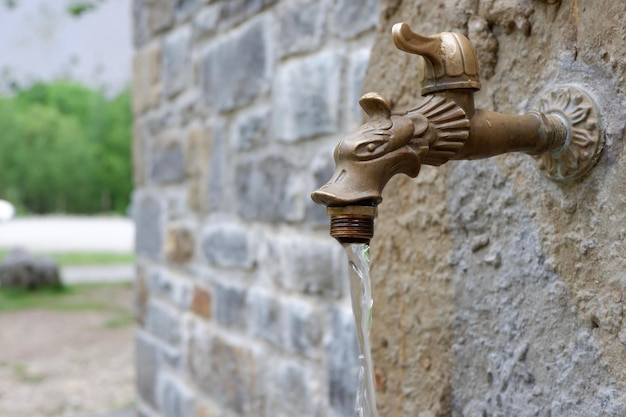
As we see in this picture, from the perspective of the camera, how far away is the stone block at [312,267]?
1.32 metres

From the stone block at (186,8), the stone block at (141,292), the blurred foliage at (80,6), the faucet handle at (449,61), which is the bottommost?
the stone block at (141,292)

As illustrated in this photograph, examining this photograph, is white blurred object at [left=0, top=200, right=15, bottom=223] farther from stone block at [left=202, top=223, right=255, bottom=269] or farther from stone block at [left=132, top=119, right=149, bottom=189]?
stone block at [left=132, top=119, right=149, bottom=189]

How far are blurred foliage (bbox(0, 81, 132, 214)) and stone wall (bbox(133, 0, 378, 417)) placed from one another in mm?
21365

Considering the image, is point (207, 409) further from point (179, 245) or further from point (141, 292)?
point (141, 292)

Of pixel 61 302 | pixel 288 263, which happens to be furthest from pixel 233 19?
pixel 61 302

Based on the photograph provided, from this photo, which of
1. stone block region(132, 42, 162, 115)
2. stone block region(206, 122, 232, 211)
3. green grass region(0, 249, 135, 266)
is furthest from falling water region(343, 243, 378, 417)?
green grass region(0, 249, 135, 266)

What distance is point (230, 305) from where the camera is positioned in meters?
1.77

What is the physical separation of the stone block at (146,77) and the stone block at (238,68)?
379 mm

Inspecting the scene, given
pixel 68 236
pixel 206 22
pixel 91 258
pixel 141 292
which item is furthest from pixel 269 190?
pixel 68 236

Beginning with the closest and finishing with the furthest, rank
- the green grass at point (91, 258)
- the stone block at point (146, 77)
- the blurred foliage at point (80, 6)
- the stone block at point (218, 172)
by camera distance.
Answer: the stone block at point (218, 172) < the stone block at point (146, 77) < the blurred foliage at point (80, 6) < the green grass at point (91, 258)

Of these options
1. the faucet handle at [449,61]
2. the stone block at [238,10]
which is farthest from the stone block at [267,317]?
the faucet handle at [449,61]

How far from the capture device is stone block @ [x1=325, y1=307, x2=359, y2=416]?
1.27 metres

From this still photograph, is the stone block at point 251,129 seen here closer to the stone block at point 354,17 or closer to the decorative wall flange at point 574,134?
the stone block at point 354,17

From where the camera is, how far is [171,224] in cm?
215
